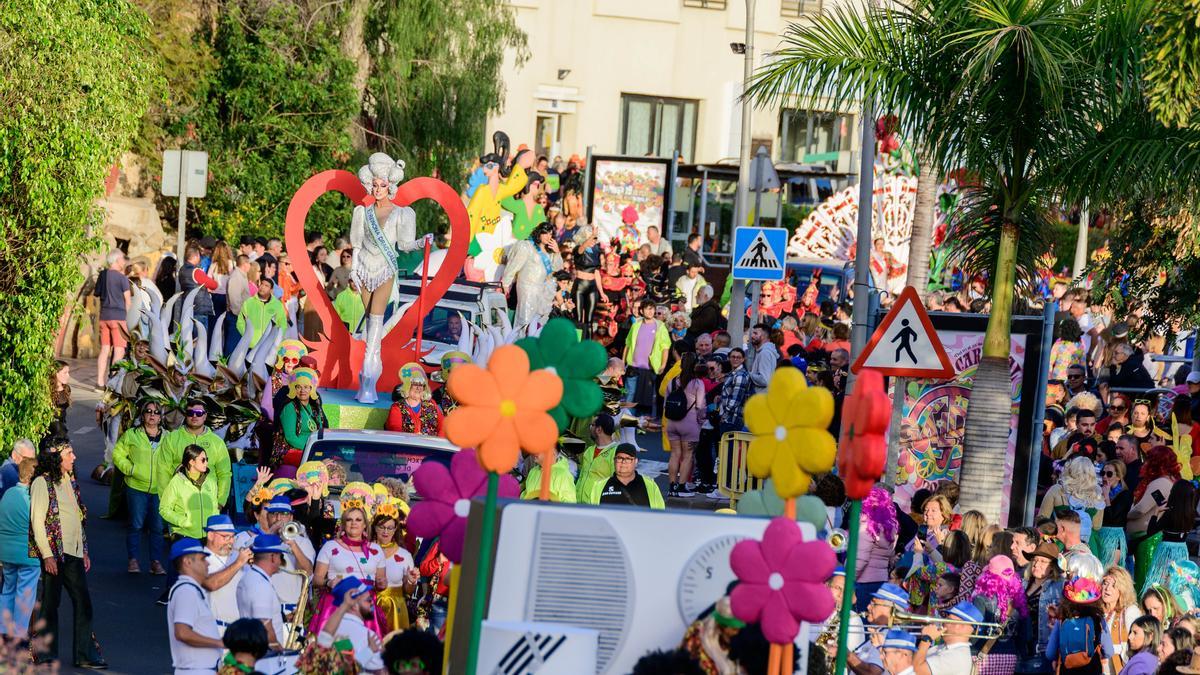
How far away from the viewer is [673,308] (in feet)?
79.9

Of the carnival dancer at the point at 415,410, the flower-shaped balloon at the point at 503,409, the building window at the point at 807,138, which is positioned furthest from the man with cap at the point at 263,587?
the building window at the point at 807,138

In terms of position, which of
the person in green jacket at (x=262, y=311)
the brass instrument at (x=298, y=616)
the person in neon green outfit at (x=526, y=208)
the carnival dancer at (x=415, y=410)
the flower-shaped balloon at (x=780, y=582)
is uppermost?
the person in neon green outfit at (x=526, y=208)

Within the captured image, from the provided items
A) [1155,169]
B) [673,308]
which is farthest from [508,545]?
[673,308]

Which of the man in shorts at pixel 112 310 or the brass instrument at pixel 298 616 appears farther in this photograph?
the man in shorts at pixel 112 310

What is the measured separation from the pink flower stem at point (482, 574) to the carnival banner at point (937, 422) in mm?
8710

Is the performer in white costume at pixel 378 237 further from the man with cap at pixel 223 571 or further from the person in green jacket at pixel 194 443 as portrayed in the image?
the man with cap at pixel 223 571

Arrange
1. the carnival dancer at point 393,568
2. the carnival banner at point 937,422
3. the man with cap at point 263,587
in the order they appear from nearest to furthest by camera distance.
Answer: the man with cap at point 263,587 → the carnival dancer at point 393,568 → the carnival banner at point 937,422

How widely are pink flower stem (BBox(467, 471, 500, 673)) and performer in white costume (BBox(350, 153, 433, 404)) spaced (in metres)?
9.16

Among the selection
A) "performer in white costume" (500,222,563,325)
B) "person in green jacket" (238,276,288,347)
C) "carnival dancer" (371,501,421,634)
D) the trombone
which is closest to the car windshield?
"carnival dancer" (371,501,421,634)

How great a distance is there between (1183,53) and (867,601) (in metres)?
4.14

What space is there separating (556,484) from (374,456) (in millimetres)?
1294

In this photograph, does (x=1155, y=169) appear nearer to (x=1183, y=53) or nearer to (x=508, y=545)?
(x=1183, y=53)

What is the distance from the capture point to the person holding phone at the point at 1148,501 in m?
13.1

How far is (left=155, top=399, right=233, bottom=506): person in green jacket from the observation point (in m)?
13.1
